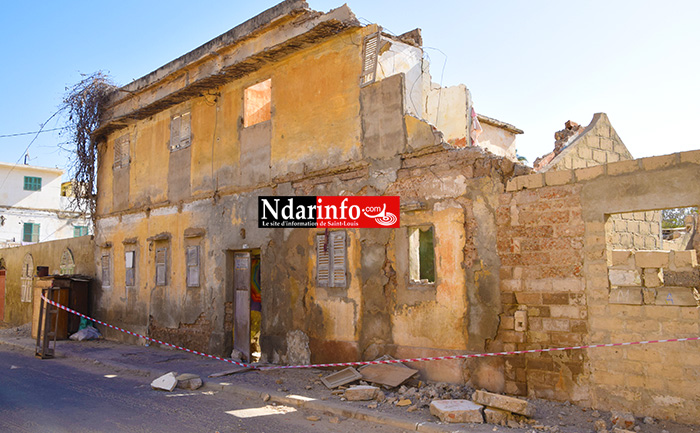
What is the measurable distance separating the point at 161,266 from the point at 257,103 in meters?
4.97

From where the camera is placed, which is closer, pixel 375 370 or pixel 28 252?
pixel 375 370

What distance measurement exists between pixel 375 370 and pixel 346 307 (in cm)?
145

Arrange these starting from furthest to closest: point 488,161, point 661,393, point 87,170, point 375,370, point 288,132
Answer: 1. point 87,170
2. point 288,132
3. point 375,370
4. point 488,161
5. point 661,393

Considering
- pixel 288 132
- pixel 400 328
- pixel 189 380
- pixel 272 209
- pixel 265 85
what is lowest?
pixel 189 380

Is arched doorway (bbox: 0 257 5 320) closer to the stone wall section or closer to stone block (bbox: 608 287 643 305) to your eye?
the stone wall section

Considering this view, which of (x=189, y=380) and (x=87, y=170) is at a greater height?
(x=87, y=170)

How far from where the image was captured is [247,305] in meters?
11.9

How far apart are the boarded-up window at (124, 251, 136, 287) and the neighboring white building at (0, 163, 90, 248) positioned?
879 inches

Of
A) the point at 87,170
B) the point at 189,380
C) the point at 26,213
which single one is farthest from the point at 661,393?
the point at 26,213

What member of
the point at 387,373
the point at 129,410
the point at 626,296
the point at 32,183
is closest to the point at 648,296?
the point at 626,296

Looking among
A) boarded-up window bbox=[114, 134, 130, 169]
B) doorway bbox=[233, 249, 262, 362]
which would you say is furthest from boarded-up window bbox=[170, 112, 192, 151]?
doorway bbox=[233, 249, 262, 362]

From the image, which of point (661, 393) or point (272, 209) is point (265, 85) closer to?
point (272, 209)

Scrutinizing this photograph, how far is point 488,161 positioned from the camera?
7922mm

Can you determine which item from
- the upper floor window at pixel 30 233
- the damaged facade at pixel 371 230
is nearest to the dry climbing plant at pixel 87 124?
the damaged facade at pixel 371 230
